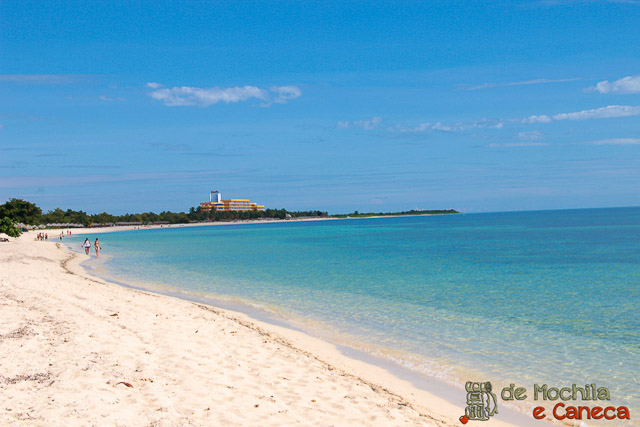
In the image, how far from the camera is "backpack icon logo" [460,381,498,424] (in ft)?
23.4

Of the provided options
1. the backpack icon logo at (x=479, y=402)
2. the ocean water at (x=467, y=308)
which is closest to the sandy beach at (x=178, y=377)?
the backpack icon logo at (x=479, y=402)

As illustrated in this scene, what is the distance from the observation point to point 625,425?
689 centimetres

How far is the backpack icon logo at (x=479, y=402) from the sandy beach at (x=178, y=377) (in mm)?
178

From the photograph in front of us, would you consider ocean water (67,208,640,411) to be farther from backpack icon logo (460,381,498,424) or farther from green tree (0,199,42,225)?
green tree (0,199,42,225)

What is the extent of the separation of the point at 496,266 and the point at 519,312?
48.9ft

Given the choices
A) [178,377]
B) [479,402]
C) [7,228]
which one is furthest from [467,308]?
[7,228]

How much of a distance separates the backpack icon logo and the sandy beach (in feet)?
0.58

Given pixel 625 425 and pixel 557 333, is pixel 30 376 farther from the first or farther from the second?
pixel 557 333

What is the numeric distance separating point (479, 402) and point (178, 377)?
487 cm

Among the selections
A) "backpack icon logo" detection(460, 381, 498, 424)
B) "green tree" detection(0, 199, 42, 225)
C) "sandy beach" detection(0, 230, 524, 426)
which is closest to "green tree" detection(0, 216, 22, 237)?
"green tree" detection(0, 199, 42, 225)

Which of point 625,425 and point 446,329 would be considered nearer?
point 625,425

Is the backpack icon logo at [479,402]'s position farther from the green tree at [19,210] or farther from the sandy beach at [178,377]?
the green tree at [19,210]

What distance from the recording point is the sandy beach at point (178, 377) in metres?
5.82

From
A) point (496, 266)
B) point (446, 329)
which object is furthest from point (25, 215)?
point (446, 329)
